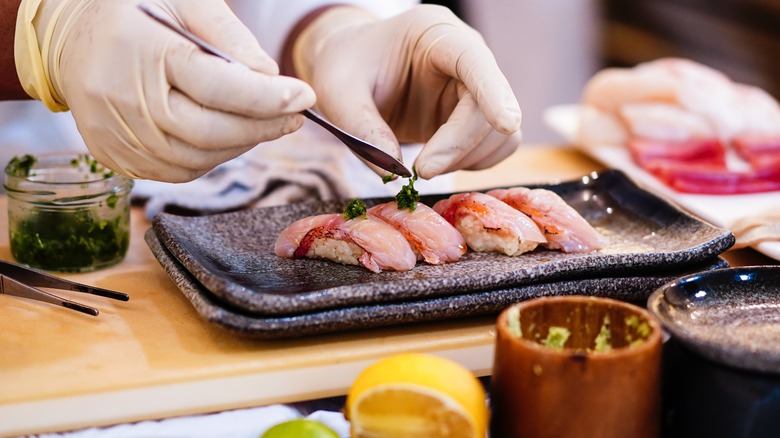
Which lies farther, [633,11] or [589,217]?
[633,11]

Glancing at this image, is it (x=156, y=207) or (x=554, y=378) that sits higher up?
(x=554, y=378)

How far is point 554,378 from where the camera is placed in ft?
3.32

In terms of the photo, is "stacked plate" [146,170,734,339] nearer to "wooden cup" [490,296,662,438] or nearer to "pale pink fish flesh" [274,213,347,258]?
"pale pink fish flesh" [274,213,347,258]

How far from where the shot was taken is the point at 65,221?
172cm

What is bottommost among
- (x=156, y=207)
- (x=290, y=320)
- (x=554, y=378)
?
(x=156, y=207)

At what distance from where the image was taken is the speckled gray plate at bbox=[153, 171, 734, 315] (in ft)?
4.62

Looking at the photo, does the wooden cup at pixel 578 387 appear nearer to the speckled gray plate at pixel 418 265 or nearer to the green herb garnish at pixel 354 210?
the speckled gray plate at pixel 418 265

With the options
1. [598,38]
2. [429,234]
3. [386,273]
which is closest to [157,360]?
[386,273]

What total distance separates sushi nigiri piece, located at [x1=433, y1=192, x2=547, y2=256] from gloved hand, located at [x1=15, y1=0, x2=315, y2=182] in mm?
434

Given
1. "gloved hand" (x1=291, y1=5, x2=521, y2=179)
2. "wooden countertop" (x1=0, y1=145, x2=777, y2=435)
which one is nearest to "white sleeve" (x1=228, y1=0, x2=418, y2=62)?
"gloved hand" (x1=291, y1=5, x2=521, y2=179)

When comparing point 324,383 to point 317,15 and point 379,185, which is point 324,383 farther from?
point 317,15

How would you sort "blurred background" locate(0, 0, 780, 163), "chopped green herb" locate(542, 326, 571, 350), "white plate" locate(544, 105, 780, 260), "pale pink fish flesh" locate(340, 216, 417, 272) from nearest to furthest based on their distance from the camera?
1. "chopped green herb" locate(542, 326, 571, 350)
2. "pale pink fish flesh" locate(340, 216, 417, 272)
3. "white plate" locate(544, 105, 780, 260)
4. "blurred background" locate(0, 0, 780, 163)

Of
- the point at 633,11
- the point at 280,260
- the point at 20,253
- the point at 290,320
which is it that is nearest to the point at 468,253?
the point at 280,260

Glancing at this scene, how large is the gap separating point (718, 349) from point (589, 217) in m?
0.93
